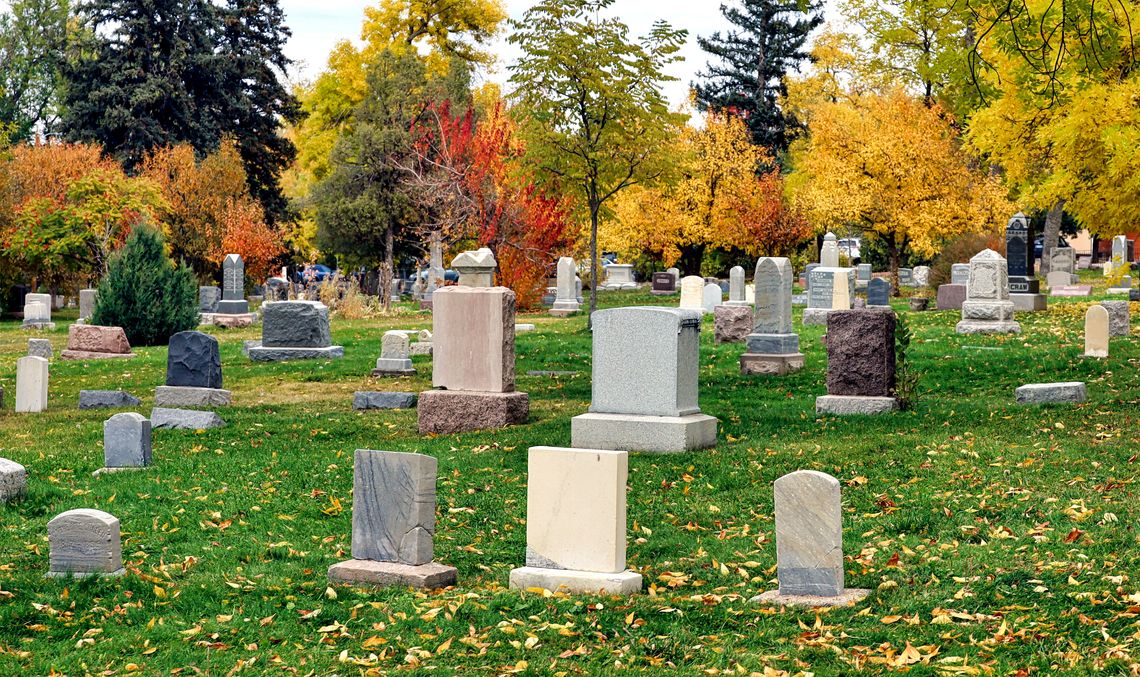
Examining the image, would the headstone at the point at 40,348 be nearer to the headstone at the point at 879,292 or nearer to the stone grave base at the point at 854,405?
the stone grave base at the point at 854,405

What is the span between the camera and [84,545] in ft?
27.7

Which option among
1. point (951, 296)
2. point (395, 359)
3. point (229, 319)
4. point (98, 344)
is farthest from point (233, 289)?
point (951, 296)

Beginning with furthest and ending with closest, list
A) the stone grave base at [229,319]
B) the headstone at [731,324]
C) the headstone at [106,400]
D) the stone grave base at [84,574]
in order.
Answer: the stone grave base at [229,319] < the headstone at [731,324] < the headstone at [106,400] < the stone grave base at [84,574]

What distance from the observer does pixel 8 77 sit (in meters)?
61.2

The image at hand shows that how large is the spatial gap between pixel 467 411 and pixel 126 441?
157 inches

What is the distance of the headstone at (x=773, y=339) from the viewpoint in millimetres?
19156

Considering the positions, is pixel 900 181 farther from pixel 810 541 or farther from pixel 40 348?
pixel 810 541

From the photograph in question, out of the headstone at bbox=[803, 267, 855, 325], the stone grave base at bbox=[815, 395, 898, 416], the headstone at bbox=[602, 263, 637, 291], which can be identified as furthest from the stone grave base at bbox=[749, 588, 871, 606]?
the headstone at bbox=[602, 263, 637, 291]

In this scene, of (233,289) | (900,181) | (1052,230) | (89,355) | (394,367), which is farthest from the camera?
(1052,230)

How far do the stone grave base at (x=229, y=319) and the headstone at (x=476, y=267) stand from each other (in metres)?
19.3

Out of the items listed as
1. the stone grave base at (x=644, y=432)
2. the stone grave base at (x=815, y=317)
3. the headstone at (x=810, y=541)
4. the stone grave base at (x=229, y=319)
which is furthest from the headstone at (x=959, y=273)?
the headstone at (x=810, y=541)

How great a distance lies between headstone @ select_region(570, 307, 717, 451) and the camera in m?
12.7

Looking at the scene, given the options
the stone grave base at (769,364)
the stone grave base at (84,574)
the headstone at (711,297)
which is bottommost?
the stone grave base at (84,574)

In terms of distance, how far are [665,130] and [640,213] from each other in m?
20.4
